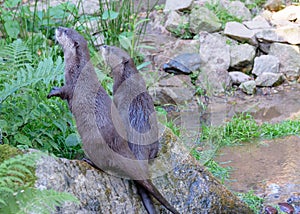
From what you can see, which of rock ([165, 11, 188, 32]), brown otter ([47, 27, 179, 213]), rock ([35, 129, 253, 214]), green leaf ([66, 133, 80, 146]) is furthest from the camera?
rock ([165, 11, 188, 32])

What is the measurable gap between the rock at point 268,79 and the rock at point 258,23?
87 centimetres

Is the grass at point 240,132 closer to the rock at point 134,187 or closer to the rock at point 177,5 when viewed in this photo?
the rock at point 134,187

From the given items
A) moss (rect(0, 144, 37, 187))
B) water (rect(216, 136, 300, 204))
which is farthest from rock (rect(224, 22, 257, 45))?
moss (rect(0, 144, 37, 187))

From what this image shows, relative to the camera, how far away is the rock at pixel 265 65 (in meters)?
6.54

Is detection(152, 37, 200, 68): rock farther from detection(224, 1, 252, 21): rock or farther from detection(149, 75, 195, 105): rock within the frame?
detection(224, 1, 252, 21): rock

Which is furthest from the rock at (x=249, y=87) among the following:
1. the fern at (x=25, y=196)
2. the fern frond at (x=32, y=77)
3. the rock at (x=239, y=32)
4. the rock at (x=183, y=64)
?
the fern at (x=25, y=196)

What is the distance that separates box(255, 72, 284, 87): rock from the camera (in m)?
6.37

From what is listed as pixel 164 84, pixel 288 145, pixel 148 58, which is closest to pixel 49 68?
pixel 288 145

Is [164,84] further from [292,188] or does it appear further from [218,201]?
[218,201]

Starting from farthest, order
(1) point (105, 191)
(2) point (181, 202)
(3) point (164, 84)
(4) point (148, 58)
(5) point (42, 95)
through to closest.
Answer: (4) point (148, 58) → (3) point (164, 84) → (5) point (42, 95) → (2) point (181, 202) → (1) point (105, 191)

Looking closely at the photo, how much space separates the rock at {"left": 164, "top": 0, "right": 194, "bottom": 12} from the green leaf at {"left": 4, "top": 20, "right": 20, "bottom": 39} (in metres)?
2.68

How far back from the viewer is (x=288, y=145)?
471 centimetres

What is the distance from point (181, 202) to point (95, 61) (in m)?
2.01

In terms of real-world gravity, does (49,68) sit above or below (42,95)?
above
